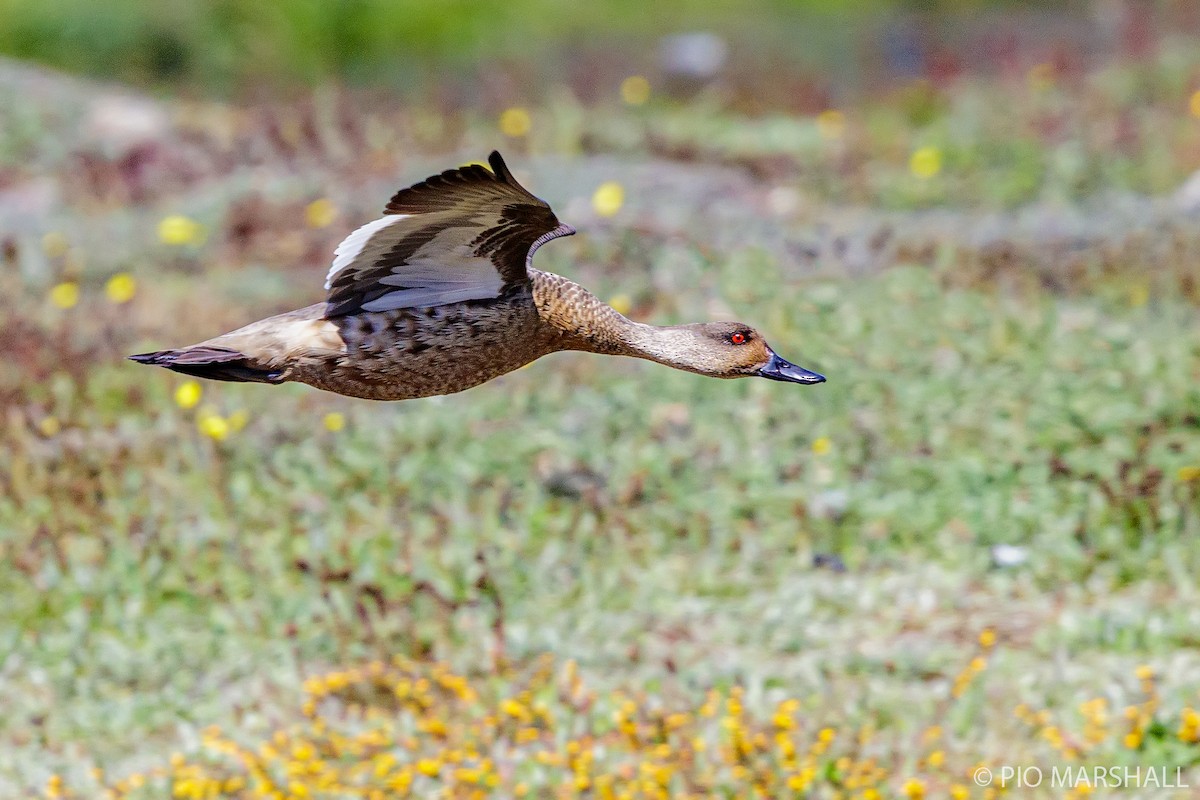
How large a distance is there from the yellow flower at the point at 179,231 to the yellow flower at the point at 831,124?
4293 millimetres

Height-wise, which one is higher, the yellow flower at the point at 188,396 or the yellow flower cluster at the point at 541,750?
the yellow flower at the point at 188,396

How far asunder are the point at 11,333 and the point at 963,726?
15.1 ft

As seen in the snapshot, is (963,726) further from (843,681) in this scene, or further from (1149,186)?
(1149,186)

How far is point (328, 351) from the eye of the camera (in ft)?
10.9

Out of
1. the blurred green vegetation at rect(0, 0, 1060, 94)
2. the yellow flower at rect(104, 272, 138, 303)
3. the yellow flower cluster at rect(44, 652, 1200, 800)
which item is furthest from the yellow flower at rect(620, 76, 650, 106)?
the yellow flower cluster at rect(44, 652, 1200, 800)

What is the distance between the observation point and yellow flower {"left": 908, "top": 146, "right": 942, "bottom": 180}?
9.48 m

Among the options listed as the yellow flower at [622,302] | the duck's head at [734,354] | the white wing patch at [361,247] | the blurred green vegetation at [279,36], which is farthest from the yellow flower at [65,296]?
the blurred green vegetation at [279,36]

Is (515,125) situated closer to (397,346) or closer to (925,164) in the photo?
(925,164)

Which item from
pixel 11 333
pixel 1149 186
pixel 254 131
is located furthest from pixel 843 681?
pixel 254 131

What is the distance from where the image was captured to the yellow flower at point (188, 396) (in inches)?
257

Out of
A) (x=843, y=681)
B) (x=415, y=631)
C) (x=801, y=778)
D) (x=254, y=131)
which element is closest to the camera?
(x=801, y=778)

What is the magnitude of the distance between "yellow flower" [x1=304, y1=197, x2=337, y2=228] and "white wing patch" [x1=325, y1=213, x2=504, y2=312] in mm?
5121

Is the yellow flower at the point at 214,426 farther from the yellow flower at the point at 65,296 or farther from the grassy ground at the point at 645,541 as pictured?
the yellow flower at the point at 65,296

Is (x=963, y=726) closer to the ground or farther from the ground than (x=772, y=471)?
closer to the ground
